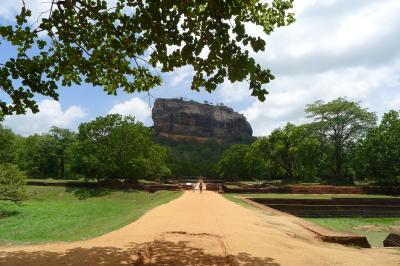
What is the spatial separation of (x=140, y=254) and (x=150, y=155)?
3390cm

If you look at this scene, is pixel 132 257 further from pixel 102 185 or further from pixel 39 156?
pixel 39 156

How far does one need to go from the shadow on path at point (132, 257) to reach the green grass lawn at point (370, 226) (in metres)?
8.51

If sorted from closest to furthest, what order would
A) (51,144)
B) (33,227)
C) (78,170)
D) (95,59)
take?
(95,59) → (33,227) → (78,170) → (51,144)

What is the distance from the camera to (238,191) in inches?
1286

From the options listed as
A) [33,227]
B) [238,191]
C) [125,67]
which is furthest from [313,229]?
[238,191]

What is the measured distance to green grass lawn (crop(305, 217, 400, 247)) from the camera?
1524cm

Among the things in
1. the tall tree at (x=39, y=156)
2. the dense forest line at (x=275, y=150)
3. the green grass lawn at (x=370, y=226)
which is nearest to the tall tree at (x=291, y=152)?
the dense forest line at (x=275, y=150)

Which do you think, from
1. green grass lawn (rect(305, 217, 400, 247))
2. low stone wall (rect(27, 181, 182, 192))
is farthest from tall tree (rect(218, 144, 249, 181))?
green grass lawn (rect(305, 217, 400, 247))

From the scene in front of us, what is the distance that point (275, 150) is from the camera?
41562 millimetres

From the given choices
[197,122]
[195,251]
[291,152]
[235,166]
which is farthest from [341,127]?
A: [197,122]

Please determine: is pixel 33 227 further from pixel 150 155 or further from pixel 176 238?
pixel 150 155

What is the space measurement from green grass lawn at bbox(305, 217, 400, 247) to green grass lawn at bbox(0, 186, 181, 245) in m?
8.29

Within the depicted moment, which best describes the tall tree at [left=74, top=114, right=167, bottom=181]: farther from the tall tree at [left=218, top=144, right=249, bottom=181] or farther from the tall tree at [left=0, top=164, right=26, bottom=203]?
the tall tree at [left=218, top=144, right=249, bottom=181]

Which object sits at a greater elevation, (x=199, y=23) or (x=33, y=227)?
(x=199, y=23)
